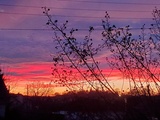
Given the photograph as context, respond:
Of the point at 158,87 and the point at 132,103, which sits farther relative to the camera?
the point at 158,87

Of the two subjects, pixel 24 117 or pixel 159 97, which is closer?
pixel 159 97

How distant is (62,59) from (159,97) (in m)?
2.71

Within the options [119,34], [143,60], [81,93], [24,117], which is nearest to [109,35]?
[119,34]

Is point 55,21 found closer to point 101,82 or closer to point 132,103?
point 101,82

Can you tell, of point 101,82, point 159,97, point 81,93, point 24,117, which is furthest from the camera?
point 24,117

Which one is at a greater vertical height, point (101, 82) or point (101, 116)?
point (101, 82)

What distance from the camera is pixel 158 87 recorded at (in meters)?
9.45

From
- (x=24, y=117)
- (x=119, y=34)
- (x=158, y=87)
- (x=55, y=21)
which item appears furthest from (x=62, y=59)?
(x=24, y=117)

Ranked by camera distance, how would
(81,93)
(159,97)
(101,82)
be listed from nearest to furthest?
(159,97), (101,82), (81,93)

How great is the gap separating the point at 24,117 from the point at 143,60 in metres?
28.4

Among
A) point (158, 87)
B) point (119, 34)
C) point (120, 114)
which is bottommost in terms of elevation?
point (120, 114)

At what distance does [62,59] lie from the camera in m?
9.79

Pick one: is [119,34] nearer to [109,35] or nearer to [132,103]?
[109,35]

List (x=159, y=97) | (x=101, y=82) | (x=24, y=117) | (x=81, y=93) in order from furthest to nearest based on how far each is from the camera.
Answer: (x=24, y=117) < (x=81, y=93) < (x=101, y=82) < (x=159, y=97)
